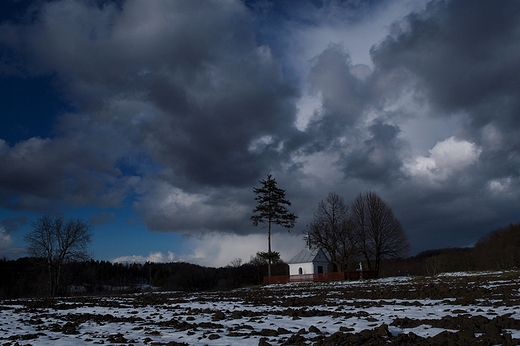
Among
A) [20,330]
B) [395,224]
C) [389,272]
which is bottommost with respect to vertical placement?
[389,272]

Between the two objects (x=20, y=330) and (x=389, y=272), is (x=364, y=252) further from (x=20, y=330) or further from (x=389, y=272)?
(x=20, y=330)

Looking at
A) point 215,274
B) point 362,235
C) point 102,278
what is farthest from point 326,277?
point 102,278

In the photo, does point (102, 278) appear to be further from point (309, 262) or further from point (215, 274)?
point (309, 262)

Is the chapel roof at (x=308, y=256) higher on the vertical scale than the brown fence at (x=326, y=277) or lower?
higher

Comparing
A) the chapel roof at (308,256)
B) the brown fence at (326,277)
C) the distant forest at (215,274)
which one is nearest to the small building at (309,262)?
the chapel roof at (308,256)

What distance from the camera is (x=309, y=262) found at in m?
68.4

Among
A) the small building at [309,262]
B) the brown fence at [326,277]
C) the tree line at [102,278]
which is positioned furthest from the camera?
the small building at [309,262]

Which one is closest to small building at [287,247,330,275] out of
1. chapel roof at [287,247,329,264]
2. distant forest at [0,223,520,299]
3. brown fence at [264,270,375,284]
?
chapel roof at [287,247,329,264]

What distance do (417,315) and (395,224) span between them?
166 feet

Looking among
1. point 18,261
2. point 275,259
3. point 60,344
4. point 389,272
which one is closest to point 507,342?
point 60,344

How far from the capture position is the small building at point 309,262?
68.4 meters

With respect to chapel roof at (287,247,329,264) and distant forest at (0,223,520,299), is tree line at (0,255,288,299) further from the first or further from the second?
chapel roof at (287,247,329,264)

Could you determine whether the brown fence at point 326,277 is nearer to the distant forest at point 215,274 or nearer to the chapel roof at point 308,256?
the distant forest at point 215,274

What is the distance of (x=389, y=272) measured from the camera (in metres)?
87.8
